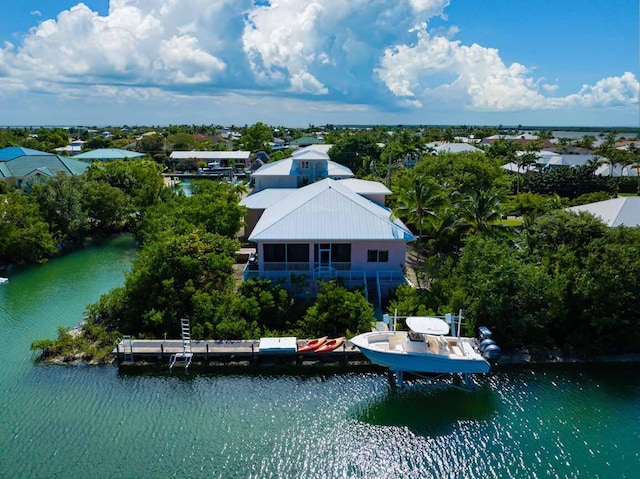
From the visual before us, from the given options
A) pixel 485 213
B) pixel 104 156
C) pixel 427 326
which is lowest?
pixel 427 326

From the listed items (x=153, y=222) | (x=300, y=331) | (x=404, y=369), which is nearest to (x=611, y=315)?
(x=404, y=369)

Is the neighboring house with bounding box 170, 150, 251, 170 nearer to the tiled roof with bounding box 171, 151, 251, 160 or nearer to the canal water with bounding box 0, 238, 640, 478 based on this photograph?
the tiled roof with bounding box 171, 151, 251, 160

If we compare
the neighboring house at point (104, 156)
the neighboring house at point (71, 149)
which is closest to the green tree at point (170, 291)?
the neighboring house at point (104, 156)

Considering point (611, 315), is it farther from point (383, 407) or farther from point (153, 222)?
point (153, 222)

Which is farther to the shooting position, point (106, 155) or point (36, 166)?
point (106, 155)

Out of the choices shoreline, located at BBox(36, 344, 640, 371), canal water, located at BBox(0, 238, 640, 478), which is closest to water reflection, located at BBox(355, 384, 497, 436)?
canal water, located at BBox(0, 238, 640, 478)

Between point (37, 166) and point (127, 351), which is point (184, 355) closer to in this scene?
point (127, 351)

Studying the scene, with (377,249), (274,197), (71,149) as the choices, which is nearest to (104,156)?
(71,149)
